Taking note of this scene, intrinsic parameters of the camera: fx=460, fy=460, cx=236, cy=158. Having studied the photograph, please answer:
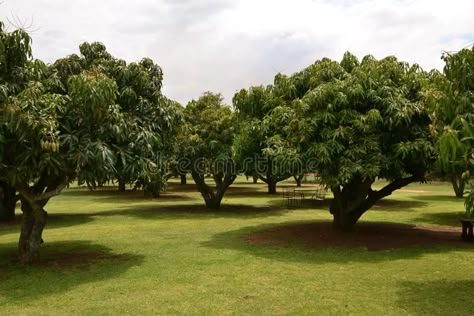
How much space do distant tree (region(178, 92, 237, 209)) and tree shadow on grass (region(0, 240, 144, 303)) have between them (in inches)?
429

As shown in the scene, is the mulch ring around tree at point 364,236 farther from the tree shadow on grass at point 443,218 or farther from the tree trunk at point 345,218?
the tree shadow on grass at point 443,218

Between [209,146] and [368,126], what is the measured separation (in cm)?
1286

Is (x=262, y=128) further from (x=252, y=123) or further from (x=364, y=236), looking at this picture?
(x=364, y=236)

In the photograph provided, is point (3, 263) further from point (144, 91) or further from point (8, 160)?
point (144, 91)

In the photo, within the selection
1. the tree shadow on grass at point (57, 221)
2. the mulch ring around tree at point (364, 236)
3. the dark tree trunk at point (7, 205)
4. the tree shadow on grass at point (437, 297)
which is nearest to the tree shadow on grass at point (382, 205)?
the mulch ring around tree at point (364, 236)

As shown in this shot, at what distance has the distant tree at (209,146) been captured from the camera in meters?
24.3

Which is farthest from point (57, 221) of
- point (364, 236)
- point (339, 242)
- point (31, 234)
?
point (364, 236)

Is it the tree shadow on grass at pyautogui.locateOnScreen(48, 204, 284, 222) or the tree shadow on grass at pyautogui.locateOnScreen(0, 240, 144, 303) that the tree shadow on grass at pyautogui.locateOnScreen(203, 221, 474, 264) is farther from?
the tree shadow on grass at pyautogui.locateOnScreen(48, 204, 284, 222)

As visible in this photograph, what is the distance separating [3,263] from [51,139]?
4656mm

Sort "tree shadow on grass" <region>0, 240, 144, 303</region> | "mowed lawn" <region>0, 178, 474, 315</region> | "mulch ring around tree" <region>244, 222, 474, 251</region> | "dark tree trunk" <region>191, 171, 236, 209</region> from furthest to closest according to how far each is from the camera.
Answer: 1. "dark tree trunk" <region>191, 171, 236, 209</region>
2. "mulch ring around tree" <region>244, 222, 474, 251</region>
3. "tree shadow on grass" <region>0, 240, 144, 303</region>
4. "mowed lawn" <region>0, 178, 474, 315</region>

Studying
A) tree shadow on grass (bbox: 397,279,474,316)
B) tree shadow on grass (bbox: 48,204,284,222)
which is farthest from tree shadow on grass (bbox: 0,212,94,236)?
tree shadow on grass (bbox: 397,279,474,316)

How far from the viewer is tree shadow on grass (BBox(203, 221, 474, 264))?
12547 mm

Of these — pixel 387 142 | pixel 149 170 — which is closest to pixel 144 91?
pixel 149 170

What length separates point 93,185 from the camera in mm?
10320
